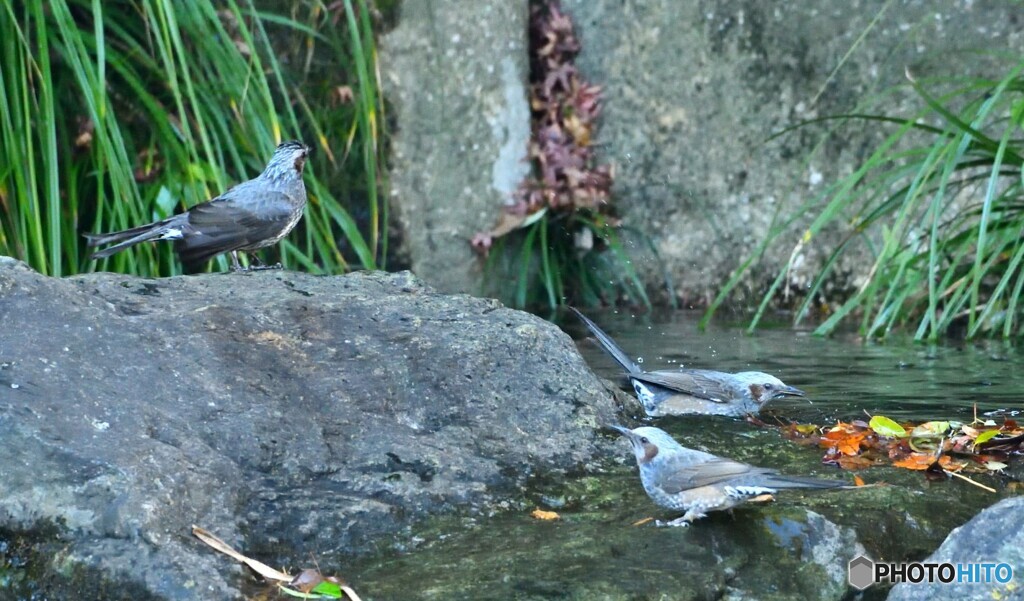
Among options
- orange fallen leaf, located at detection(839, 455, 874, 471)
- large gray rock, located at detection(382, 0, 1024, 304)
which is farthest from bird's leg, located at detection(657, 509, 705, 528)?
large gray rock, located at detection(382, 0, 1024, 304)

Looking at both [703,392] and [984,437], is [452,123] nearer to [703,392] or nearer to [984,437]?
[703,392]

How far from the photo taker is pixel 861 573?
2.66 m

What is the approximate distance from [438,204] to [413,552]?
202 inches

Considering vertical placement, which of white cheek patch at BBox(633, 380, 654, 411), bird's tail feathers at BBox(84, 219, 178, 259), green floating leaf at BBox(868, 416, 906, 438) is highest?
bird's tail feathers at BBox(84, 219, 178, 259)

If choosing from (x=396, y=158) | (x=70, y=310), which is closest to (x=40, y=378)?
(x=70, y=310)

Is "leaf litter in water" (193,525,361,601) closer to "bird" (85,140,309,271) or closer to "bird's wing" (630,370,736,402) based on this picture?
"bird's wing" (630,370,736,402)

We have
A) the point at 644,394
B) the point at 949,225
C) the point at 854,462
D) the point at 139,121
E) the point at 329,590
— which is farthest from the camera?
the point at 949,225

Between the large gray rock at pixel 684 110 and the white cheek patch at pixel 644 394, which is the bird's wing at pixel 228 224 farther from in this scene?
the large gray rock at pixel 684 110

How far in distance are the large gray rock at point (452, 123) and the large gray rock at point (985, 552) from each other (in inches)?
209

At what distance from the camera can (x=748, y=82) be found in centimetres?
767

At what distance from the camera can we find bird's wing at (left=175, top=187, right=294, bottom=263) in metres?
4.68

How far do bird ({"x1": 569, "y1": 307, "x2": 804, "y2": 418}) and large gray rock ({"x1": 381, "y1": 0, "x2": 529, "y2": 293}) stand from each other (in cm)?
334

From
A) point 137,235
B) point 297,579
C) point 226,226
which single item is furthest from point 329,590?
point 137,235

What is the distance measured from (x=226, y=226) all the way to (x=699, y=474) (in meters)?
2.48
